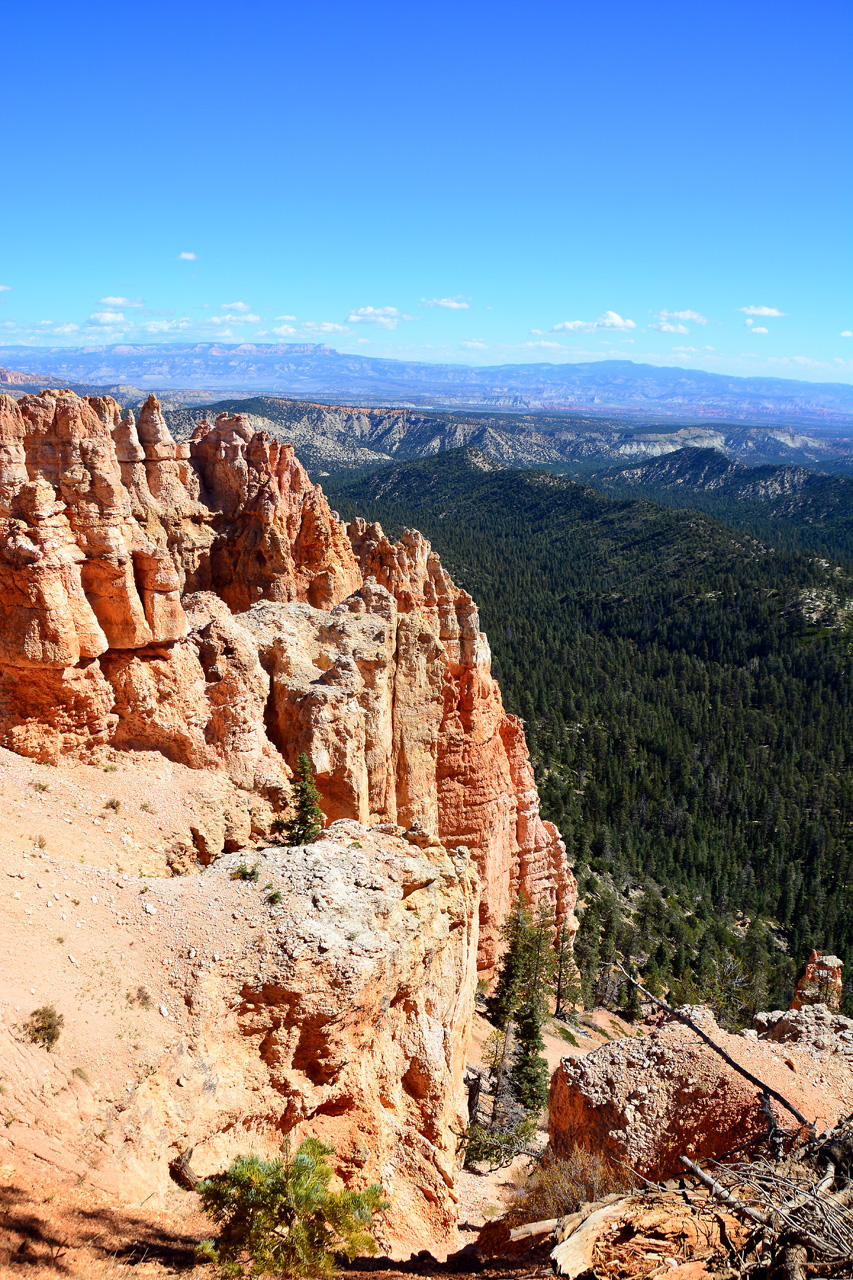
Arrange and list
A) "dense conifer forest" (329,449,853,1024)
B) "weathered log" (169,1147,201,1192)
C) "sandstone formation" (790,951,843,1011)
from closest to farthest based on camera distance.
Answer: "weathered log" (169,1147,201,1192), "sandstone formation" (790,951,843,1011), "dense conifer forest" (329,449,853,1024)

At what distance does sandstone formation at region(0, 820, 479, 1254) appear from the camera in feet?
32.3

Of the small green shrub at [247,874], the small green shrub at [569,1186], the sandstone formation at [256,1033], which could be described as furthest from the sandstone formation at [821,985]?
the small green shrub at [247,874]

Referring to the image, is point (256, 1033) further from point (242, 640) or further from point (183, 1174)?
point (242, 640)

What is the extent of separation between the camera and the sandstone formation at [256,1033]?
9.86 metres

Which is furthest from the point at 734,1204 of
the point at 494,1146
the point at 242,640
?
the point at 242,640

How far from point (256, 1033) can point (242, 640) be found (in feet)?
34.2

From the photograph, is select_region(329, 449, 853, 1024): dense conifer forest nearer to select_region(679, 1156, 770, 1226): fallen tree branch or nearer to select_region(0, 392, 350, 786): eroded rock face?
select_region(0, 392, 350, 786): eroded rock face

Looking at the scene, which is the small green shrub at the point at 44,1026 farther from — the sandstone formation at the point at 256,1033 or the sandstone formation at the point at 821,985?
the sandstone formation at the point at 821,985

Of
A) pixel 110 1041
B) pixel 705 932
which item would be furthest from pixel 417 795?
pixel 705 932

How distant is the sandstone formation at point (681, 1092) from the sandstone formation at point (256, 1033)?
2.79 metres

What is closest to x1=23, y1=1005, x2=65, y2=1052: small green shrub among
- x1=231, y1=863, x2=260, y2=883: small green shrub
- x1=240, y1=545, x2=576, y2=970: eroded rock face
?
x1=231, y1=863, x2=260, y2=883: small green shrub

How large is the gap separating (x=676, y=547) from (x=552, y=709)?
243 feet

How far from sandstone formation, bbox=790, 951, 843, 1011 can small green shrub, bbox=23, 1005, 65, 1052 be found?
77.1ft

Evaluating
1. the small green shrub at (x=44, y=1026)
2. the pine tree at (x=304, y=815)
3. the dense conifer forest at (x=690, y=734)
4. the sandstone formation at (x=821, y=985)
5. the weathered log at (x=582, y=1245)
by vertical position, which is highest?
the small green shrub at (x=44, y=1026)
